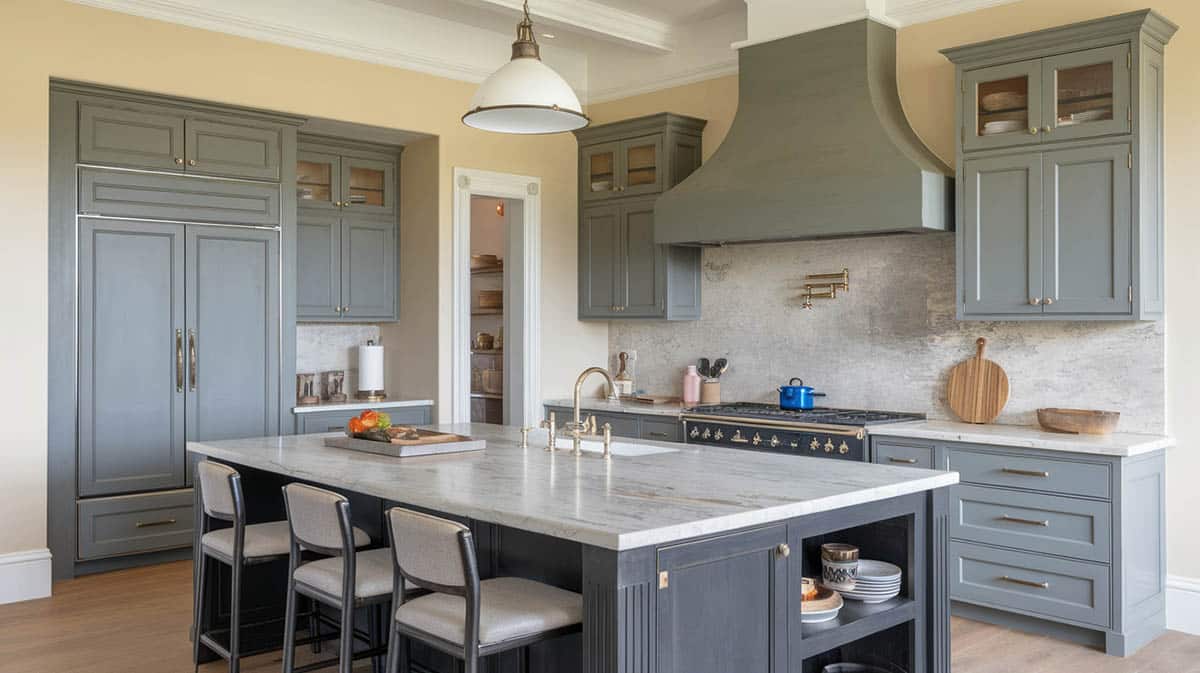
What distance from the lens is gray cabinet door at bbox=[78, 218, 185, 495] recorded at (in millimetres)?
5367

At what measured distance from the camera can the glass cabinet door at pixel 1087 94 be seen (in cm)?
442

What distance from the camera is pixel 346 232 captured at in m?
6.82

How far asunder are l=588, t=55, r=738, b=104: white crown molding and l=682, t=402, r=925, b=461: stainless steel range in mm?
2259

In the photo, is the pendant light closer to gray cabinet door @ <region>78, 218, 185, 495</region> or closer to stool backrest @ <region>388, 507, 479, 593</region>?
stool backrest @ <region>388, 507, 479, 593</region>

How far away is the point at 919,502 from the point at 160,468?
426 cm

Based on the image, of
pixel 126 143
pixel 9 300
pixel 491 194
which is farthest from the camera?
pixel 491 194

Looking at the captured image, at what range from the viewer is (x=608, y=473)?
10.9 feet

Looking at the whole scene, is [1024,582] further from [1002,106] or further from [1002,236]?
[1002,106]

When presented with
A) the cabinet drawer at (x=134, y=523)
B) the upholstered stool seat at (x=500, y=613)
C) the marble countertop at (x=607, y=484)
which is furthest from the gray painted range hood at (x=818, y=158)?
the cabinet drawer at (x=134, y=523)

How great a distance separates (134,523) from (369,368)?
72.4 inches

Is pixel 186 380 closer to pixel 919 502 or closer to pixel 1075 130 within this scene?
pixel 919 502

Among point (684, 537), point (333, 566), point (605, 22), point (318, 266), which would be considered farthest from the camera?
point (318, 266)

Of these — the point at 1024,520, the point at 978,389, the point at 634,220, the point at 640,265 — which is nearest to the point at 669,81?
the point at 634,220

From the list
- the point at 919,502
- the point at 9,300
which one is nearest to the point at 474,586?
the point at 919,502
